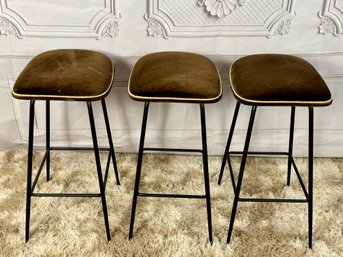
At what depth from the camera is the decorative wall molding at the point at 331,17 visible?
1.76m

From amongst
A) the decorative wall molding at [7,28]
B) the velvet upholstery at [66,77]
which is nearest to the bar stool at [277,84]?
the velvet upholstery at [66,77]

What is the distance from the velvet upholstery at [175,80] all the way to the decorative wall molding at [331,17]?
1.76 ft

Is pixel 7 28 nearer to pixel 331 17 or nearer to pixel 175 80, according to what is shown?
pixel 175 80

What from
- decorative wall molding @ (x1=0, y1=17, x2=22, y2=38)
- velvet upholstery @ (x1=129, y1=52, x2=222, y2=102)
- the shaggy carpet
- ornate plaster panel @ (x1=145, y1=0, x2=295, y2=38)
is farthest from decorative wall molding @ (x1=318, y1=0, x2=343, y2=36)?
decorative wall molding @ (x1=0, y1=17, x2=22, y2=38)

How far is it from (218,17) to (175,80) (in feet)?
1.47

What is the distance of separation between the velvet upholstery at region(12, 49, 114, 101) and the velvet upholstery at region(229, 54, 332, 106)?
1.64 ft

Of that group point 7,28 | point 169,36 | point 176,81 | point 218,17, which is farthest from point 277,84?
point 7,28

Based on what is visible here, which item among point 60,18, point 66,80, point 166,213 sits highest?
point 60,18

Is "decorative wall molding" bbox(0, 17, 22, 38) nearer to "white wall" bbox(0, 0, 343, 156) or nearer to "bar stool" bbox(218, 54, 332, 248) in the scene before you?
"white wall" bbox(0, 0, 343, 156)

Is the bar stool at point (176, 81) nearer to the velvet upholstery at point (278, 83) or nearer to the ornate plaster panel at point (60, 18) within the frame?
the velvet upholstery at point (278, 83)

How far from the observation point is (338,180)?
6.91 feet

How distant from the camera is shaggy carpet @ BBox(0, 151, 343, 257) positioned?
5.76ft

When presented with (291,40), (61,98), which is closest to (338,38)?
(291,40)

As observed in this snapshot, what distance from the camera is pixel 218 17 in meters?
1.80
